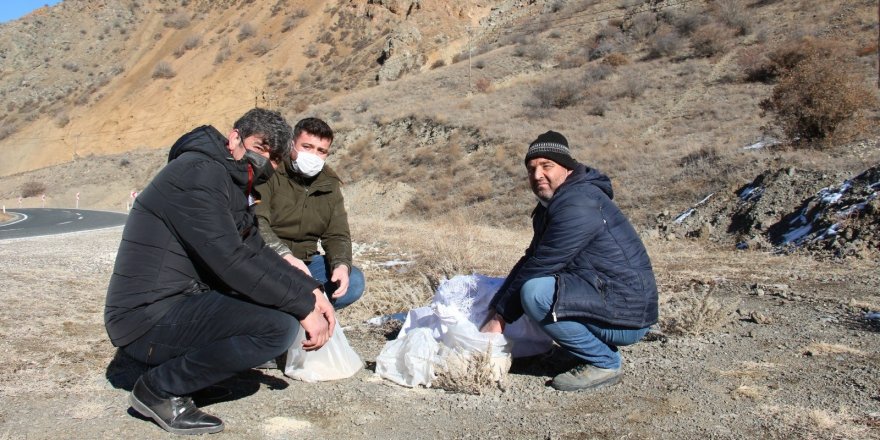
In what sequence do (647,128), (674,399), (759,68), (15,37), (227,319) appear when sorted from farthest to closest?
(15,37) < (759,68) < (647,128) < (674,399) < (227,319)

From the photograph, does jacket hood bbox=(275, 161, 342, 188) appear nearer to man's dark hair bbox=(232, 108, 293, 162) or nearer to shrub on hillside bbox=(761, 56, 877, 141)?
man's dark hair bbox=(232, 108, 293, 162)

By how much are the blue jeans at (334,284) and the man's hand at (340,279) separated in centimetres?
11

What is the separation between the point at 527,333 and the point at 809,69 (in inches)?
572

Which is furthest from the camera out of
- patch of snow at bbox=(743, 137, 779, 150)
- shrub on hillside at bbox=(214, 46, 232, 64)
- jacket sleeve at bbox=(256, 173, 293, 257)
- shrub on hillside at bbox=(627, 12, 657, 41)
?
shrub on hillside at bbox=(214, 46, 232, 64)

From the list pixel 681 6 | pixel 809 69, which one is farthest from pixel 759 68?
pixel 681 6

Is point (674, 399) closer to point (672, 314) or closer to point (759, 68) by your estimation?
point (672, 314)

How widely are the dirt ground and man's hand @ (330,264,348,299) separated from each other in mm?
401

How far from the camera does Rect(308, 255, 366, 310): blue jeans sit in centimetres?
404

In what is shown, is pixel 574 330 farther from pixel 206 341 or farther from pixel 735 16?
pixel 735 16

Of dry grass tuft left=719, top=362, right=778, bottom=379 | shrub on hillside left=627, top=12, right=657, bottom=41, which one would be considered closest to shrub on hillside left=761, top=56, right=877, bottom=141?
dry grass tuft left=719, top=362, right=778, bottom=379

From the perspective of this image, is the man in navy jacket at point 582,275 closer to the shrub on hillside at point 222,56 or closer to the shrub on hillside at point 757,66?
the shrub on hillside at point 757,66

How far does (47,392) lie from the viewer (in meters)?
3.12

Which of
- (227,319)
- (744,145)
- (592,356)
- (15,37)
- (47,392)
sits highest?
(15,37)

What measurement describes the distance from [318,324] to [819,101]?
14.7 meters
